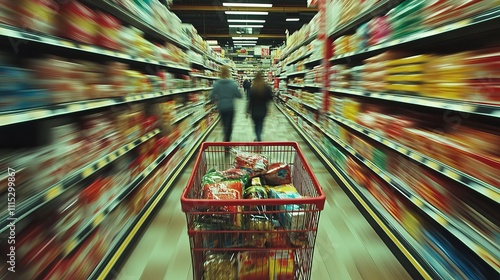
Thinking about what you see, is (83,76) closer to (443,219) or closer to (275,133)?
(443,219)

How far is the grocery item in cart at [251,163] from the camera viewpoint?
150cm

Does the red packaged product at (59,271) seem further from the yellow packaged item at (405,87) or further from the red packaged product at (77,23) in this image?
the yellow packaged item at (405,87)

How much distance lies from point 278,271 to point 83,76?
150 centimetres

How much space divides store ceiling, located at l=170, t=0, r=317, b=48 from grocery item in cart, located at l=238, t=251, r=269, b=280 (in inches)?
316

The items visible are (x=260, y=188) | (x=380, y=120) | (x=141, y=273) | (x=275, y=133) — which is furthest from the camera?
(x=275, y=133)

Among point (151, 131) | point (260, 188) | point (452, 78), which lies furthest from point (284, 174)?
point (151, 131)

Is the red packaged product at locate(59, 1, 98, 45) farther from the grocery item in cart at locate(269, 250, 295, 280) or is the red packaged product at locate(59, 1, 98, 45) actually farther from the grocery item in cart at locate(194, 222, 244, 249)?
the grocery item in cart at locate(269, 250, 295, 280)

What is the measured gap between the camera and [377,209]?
2.17 meters

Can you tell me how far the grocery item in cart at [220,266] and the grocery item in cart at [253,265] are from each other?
3 cm

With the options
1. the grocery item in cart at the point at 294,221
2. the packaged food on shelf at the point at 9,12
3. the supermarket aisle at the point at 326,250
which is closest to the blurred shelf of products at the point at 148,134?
the packaged food on shelf at the point at 9,12

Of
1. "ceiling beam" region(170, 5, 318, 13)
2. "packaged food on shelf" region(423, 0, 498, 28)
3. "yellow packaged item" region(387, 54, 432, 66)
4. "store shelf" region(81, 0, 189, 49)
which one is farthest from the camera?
"ceiling beam" region(170, 5, 318, 13)

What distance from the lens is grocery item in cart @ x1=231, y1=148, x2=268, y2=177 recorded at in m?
1.50

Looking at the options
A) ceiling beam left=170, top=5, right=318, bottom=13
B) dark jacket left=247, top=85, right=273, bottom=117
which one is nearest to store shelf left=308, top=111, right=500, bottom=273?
dark jacket left=247, top=85, right=273, bottom=117

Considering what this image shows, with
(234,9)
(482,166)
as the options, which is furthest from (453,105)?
(234,9)
